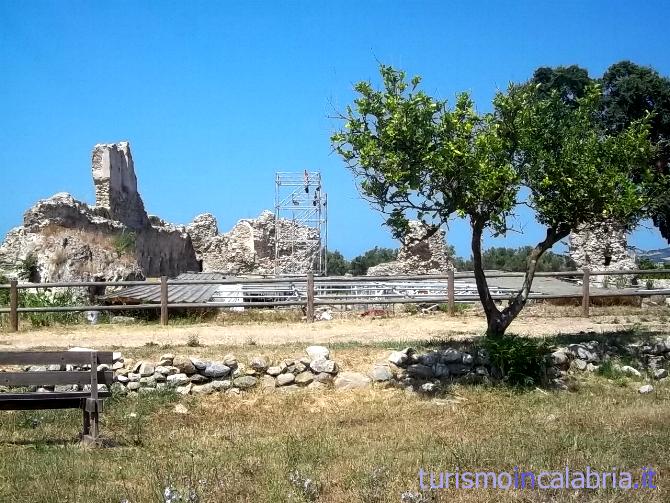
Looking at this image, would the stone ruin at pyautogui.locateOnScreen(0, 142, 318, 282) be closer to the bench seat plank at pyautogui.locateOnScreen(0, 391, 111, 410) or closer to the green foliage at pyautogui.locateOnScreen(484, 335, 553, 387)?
the bench seat plank at pyautogui.locateOnScreen(0, 391, 111, 410)

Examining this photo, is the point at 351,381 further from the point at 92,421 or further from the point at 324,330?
the point at 324,330

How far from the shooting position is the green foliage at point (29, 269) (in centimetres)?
2056

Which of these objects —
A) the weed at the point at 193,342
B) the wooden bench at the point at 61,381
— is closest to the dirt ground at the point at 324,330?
the weed at the point at 193,342

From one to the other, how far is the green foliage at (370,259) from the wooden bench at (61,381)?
4306 cm

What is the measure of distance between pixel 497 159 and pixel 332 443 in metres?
4.85

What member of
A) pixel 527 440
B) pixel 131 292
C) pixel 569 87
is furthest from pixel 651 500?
pixel 569 87

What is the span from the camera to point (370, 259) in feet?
178

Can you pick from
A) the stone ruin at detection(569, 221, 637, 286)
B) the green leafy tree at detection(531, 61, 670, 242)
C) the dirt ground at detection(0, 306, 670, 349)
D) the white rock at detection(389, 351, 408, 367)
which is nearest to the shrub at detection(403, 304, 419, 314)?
the dirt ground at detection(0, 306, 670, 349)

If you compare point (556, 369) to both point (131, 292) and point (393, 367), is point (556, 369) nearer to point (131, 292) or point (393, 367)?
point (393, 367)

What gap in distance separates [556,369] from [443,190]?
10.2 ft

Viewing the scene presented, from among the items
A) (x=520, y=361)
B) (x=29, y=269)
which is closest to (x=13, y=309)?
(x=29, y=269)

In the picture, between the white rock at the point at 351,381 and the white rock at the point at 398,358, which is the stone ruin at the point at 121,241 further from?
the white rock at the point at 398,358

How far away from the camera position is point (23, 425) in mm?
8078

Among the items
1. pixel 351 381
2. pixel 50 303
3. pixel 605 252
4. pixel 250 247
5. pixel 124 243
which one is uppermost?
pixel 250 247
